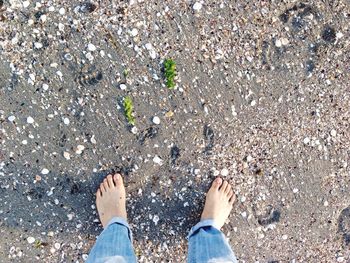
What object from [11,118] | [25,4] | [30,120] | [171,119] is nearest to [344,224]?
[171,119]

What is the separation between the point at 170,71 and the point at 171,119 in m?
0.30

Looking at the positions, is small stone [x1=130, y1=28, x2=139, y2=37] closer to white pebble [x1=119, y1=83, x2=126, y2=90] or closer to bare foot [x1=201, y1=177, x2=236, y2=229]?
white pebble [x1=119, y1=83, x2=126, y2=90]

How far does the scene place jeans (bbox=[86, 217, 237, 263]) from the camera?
2.61 metres

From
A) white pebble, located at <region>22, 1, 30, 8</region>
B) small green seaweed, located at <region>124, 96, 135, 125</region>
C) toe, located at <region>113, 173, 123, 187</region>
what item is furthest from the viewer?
toe, located at <region>113, 173, 123, 187</region>

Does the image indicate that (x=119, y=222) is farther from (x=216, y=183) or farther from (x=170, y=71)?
(x=170, y=71)

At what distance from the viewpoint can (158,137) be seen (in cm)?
279

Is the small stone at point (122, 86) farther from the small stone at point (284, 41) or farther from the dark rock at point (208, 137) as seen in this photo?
the small stone at point (284, 41)

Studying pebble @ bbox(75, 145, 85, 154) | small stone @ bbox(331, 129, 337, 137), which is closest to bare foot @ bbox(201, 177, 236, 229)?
small stone @ bbox(331, 129, 337, 137)

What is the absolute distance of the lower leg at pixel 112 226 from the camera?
8.61 ft

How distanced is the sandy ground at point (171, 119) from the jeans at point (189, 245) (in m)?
0.14

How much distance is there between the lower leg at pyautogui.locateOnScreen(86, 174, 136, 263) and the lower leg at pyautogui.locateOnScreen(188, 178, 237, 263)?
41 cm

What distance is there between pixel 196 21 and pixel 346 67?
1.01 meters

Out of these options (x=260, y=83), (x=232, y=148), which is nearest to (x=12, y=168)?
(x=232, y=148)

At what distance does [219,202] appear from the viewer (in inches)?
110
